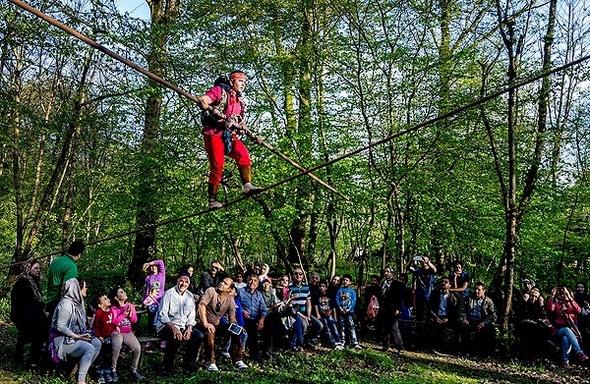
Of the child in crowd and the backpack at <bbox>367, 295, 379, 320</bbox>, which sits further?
the backpack at <bbox>367, 295, 379, 320</bbox>

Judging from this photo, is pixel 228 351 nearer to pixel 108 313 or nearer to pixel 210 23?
pixel 108 313

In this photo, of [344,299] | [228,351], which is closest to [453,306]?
[344,299]

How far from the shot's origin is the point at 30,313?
20.4 feet

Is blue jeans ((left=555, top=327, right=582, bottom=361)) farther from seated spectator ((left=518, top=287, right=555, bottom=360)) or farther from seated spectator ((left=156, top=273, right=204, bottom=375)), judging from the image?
seated spectator ((left=156, top=273, right=204, bottom=375))

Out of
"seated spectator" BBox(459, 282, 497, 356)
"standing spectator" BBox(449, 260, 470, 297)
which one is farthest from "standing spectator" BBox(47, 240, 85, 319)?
"seated spectator" BBox(459, 282, 497, 356)

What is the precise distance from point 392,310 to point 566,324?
7.95ft

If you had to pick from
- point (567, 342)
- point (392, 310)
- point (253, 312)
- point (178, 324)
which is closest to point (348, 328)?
point (392, 310)

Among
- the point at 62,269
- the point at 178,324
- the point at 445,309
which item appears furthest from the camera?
the point at 445,309

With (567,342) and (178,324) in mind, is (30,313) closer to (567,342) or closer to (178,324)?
(178,324)

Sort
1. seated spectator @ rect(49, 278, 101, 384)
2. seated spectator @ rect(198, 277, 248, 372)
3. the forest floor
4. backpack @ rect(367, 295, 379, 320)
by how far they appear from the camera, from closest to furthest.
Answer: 1. seated spectator @ rect(49, 278, 101, 384)
2. the forest floor
3. seated spectator @ rect(198, 277, 248, 372)
4. backpack @ rect(367, 295, 379, 320)

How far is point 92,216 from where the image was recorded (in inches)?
651

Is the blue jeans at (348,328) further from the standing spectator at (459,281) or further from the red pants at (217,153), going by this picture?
the red pants at (217,153)

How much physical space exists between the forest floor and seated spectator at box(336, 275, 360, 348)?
0.25 m

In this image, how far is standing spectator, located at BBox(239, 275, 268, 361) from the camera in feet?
23.7
